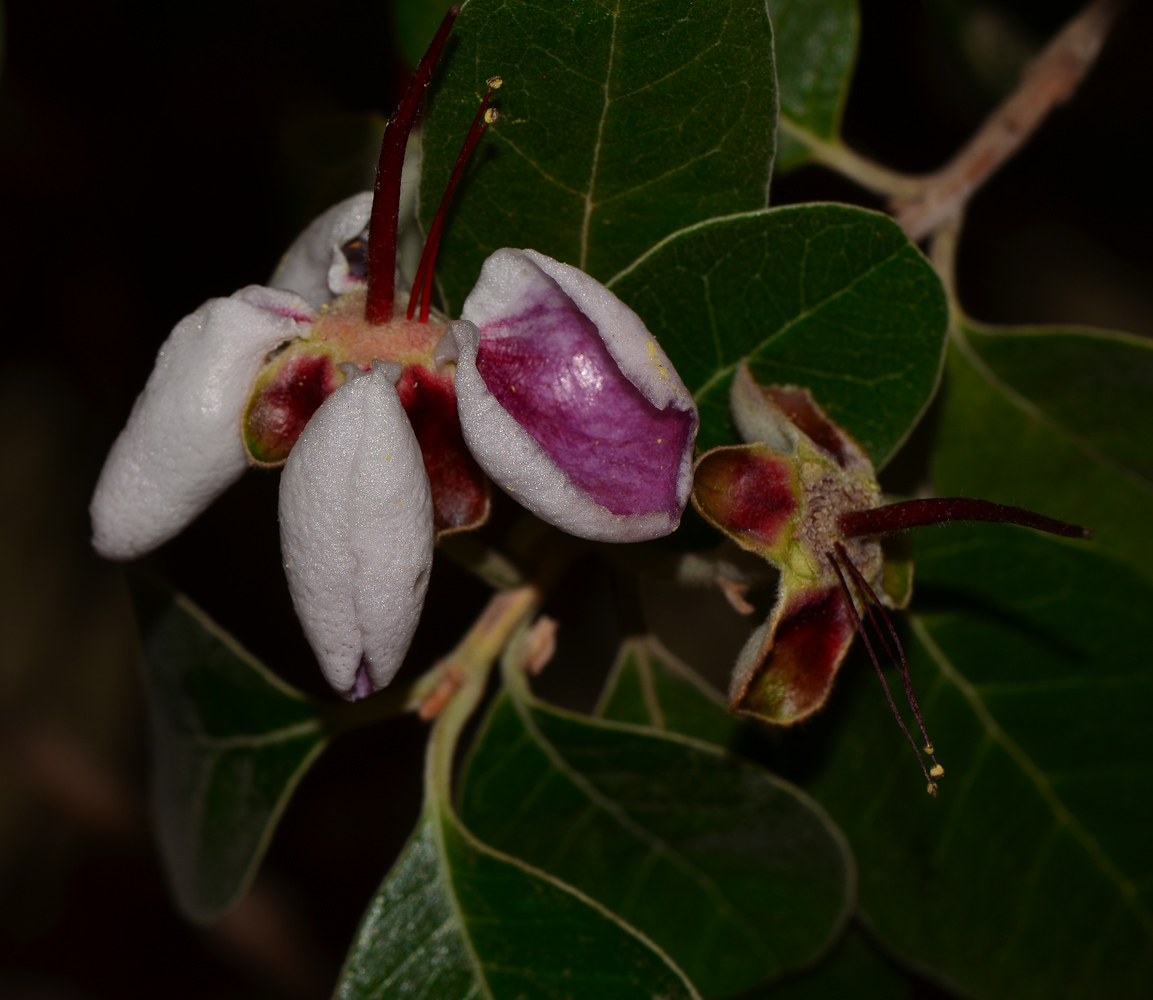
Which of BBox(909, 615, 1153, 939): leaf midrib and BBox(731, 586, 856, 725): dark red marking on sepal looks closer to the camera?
BBox(731, 586, 856, 725): dark red marking on sepal

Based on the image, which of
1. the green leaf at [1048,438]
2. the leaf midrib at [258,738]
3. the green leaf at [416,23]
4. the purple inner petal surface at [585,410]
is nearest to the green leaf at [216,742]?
the leaf midrib at [258,738]

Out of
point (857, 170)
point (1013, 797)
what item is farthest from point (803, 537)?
point (857, 170)

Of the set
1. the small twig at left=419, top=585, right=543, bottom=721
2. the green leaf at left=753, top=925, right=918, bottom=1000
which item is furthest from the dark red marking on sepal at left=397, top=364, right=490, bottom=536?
the green leaf at left=753, top=925, right=918, bottom=1000

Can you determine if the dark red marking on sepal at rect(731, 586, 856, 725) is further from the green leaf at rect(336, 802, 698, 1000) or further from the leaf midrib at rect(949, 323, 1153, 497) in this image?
the leaf midrib at rect(949, 323, 1153, 497)

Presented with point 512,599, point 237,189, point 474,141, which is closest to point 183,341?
point 474,141

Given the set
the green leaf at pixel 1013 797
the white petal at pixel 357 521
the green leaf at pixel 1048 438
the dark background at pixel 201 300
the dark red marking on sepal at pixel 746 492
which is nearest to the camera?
the white petal at pixel 357 521

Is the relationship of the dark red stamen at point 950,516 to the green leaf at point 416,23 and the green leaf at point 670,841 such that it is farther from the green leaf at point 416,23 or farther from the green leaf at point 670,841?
the green leaf at point 416,23

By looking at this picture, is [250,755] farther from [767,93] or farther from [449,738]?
[767,93]
